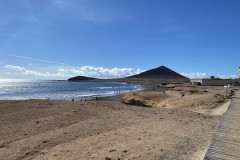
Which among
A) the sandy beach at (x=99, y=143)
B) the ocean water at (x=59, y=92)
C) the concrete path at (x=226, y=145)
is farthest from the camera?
the ocean water at (x=59, y=92)

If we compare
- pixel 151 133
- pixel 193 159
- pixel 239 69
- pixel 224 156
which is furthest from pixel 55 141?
pixel 239 69

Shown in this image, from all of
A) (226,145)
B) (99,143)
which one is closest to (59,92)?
(99,143)

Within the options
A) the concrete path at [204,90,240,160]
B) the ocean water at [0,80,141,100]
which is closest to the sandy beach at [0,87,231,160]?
the concrete path at [204,90,240,160]

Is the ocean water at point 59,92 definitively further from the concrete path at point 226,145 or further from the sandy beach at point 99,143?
the concrete path at point 226,145

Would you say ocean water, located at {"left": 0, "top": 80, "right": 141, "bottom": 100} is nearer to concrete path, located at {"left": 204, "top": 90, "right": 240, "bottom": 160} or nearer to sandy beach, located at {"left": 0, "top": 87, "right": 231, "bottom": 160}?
sandy beach, located at {"left": 0, "top": 87, "right": 231, "bottom": 160}

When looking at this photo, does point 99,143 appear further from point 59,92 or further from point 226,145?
point 59,92

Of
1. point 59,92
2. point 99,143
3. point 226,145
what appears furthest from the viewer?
point 59,92

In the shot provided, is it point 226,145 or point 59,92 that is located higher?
point 226,145

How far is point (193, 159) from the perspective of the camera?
4.36m

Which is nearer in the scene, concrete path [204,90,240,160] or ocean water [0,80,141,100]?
concrete path [204,90,240,160]

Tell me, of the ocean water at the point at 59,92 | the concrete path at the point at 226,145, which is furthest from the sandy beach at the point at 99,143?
the ocean water at the point at 59,92

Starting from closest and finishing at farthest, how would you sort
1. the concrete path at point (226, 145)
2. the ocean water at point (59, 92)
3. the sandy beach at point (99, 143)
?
the concrete path at point (226, 145)
the sandy beach at point (99, 143)
the ocean water at point (59, 92)

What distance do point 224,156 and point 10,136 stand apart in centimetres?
870

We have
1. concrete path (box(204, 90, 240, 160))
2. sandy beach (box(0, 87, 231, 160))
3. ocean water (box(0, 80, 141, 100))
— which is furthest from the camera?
ocean water (box(0, 80, 141, 100))
